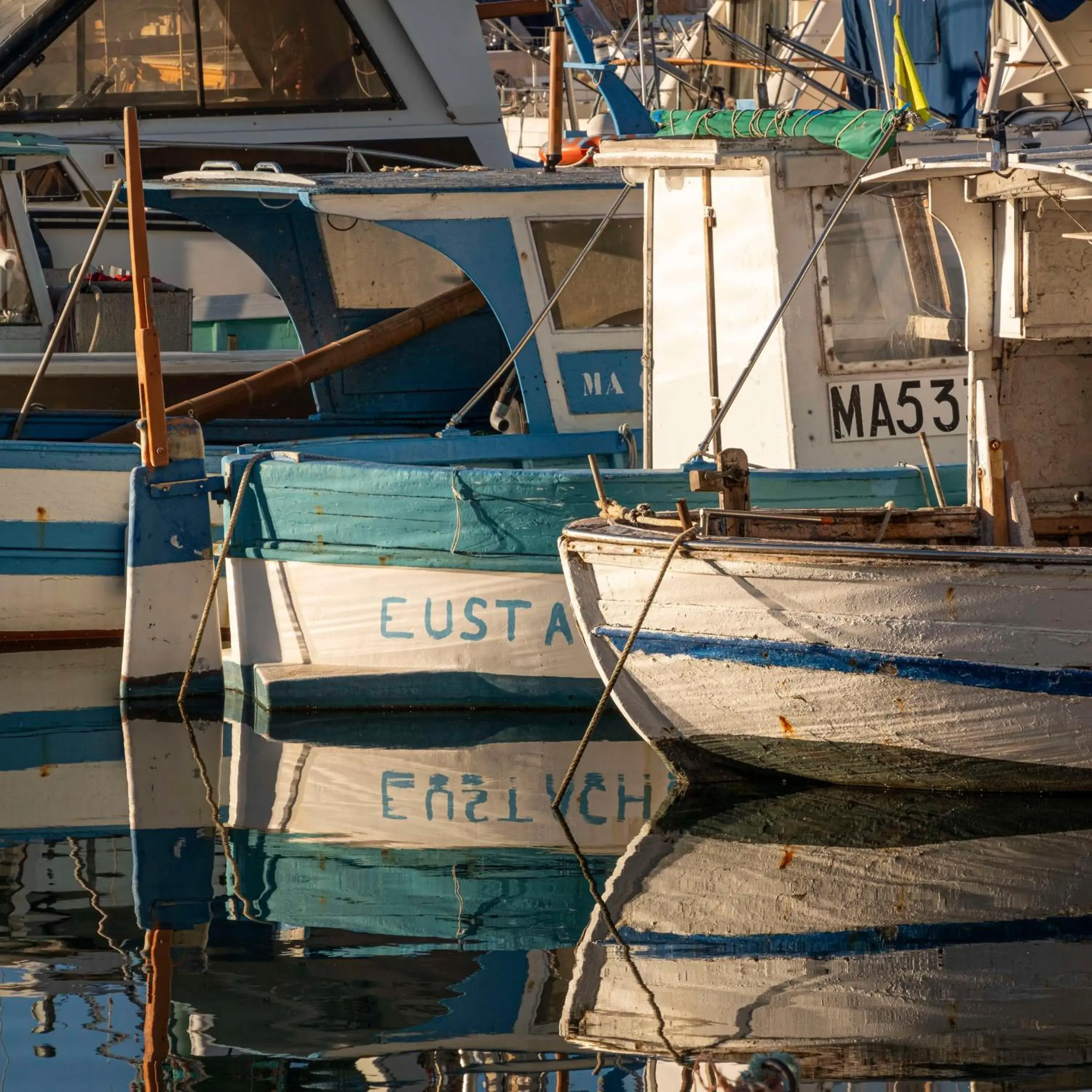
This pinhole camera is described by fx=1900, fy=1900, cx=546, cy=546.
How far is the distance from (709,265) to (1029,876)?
367 cm

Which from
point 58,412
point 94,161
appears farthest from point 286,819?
point 94,161

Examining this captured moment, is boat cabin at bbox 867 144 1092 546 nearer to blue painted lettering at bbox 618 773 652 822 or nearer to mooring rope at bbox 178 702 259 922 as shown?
blue painted lettering at bbox 618 773 652 822

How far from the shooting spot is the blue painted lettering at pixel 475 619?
873cm

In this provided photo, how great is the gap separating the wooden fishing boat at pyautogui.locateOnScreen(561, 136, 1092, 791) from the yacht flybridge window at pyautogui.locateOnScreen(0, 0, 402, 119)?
8358 mm

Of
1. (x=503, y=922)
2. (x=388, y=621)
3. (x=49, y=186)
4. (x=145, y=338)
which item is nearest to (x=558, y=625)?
(x=388, y=621)

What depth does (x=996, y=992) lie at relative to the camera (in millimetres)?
5355

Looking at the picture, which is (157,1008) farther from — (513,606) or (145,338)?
(145,338)

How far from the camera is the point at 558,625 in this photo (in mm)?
8695

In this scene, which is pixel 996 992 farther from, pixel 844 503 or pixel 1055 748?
pixel 844 503

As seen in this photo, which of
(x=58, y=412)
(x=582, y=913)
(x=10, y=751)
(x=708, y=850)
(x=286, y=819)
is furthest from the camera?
(x=58, y=412)

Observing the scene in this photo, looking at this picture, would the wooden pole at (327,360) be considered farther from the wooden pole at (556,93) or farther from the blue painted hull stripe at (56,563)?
the wooden pole at (556,93)

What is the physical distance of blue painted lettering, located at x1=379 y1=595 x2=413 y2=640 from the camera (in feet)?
29.0

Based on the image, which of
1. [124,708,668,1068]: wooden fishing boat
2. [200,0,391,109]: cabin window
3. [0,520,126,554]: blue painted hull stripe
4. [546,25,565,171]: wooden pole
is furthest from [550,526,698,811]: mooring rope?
[200,0,391,109]: cabin window

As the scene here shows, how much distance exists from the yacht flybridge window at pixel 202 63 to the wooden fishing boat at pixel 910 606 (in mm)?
8358
